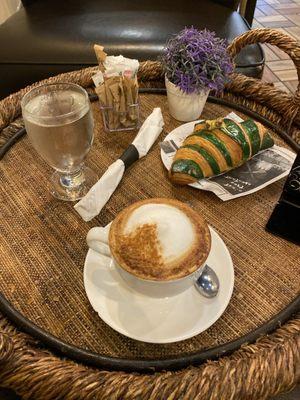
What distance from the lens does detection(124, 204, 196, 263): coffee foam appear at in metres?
0.43

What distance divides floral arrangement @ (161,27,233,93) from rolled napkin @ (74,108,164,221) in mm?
89

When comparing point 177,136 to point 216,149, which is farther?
point 177,136

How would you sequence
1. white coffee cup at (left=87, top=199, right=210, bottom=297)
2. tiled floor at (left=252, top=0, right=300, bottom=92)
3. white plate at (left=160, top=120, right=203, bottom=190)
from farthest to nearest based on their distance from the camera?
tiled floor at (left=252, top=0, right=300, bottom=92)
white plate at (left=160, top=120, right=203, bottom=190)
white coffee cup at (left=87, top=199, right=210, bottom=297)

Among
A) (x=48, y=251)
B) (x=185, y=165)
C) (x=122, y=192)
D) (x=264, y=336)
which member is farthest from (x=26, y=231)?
(x=264, y=336)

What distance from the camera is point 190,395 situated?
406 millimetres

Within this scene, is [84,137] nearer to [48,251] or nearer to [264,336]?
[48,251]

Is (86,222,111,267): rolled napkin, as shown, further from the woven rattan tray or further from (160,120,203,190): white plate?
(160,120,203,190): white plate

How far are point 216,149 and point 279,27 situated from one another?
2.21 metres

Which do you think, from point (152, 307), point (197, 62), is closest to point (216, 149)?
point (197, 62)

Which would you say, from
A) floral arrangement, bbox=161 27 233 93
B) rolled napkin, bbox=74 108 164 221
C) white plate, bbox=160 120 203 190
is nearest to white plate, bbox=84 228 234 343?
rolled napkin, bbox=74 108 164 221

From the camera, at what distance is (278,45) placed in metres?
0.74

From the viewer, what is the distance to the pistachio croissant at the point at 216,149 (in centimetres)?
65

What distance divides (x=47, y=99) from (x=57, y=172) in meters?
0.14

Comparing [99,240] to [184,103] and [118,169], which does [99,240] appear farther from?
[184,103]
